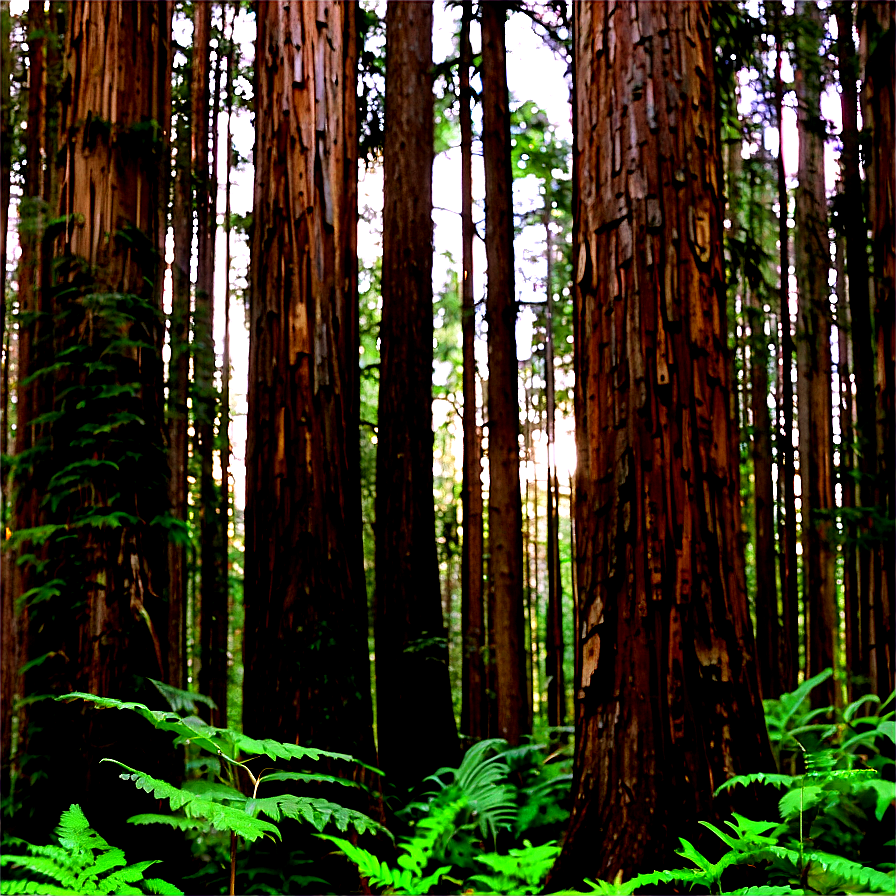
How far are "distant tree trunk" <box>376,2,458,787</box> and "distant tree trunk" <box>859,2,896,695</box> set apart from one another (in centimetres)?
372

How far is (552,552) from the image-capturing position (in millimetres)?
16688

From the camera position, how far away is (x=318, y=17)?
5172 mm

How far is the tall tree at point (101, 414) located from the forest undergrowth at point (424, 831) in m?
0.36

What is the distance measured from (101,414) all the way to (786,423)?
8046 millimetres

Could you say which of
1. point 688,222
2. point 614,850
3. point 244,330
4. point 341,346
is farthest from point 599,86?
point 244,330

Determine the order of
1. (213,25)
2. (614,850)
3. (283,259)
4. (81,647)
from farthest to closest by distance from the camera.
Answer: (213,25), (283,259), (81,647), (614,850)

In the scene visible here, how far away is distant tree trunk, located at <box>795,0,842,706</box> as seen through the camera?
35.3 feet

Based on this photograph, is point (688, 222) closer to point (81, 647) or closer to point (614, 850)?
point (614, 850)

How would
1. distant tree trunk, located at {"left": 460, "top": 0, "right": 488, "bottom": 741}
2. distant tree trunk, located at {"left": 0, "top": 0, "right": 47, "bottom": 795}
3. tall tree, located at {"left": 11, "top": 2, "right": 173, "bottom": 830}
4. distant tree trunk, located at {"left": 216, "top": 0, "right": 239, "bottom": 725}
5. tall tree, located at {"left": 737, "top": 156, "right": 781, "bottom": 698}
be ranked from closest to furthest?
1. tall tree, located at {"left": 11, "top": 2, "right": 173, "bottom": 830}
2. distant tree trunk, located at {"left": 0, "top": 0, "right": 47, "bottom": 795}
3. distant tree trunk, located at {"left": 460, "top": 0, "right": 488, "bottom": 741}
4. tall tree, located at {"left": 737, "top": 156, "right": 781, "bottom": 698}
5. distant tree trunk, located at {"left": 216, "top": 0, "right": 239, "bottom": 725}

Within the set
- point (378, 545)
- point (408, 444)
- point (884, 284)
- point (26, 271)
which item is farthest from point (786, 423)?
point (26, 271)

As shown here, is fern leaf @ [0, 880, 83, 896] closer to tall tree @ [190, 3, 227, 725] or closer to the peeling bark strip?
the peeling bark strip

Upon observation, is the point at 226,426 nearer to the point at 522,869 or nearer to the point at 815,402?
the point at 522,869

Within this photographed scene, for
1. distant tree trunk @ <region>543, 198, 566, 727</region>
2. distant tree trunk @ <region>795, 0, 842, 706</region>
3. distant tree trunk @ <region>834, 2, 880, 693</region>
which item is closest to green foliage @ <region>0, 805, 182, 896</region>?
distant tree trunk @ <region>834, 2, 880, 693</region>

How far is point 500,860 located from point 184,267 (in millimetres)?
8886
